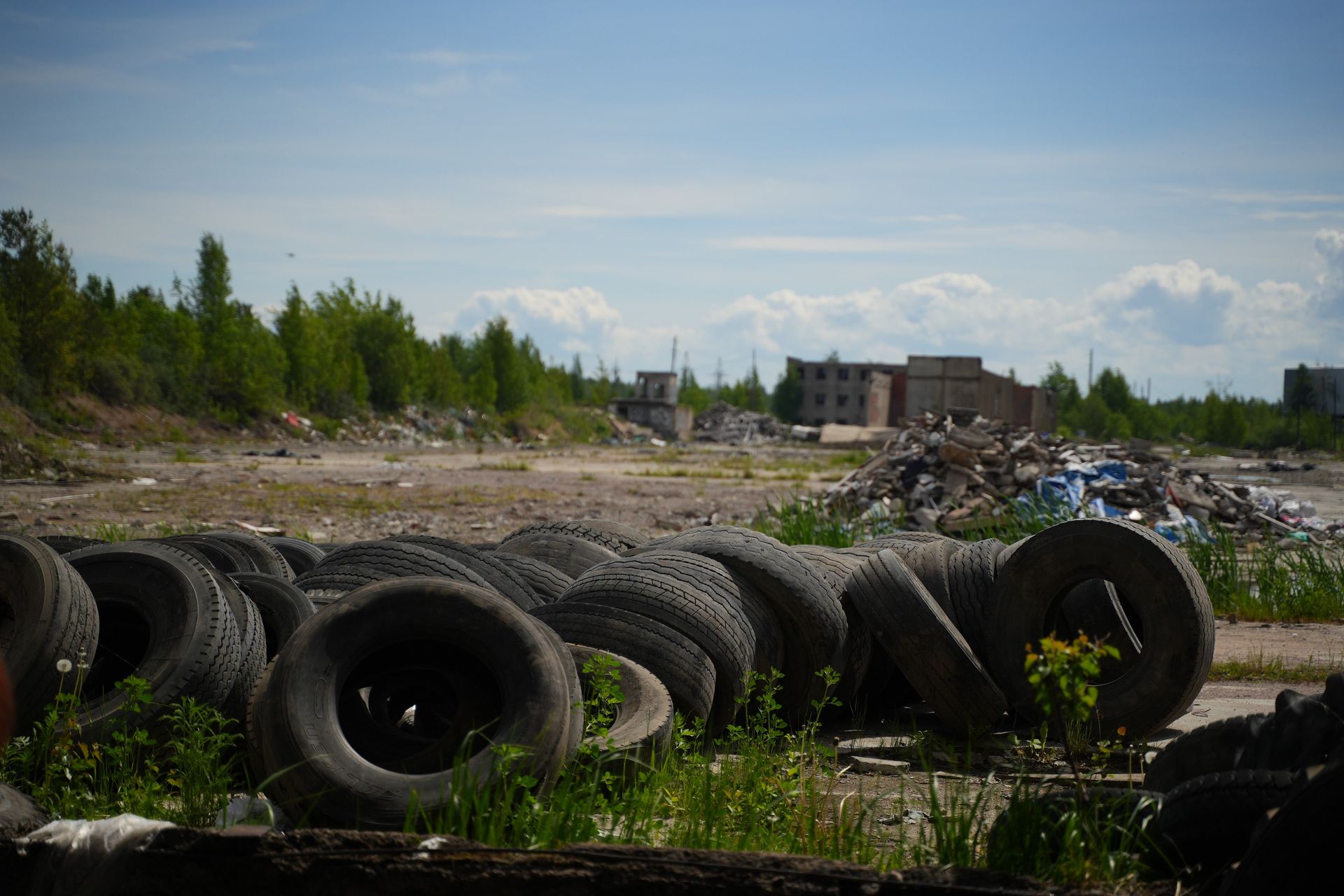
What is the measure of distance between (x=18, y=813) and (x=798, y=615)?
3.72m

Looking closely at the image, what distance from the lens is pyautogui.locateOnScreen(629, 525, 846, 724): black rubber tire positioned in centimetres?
580

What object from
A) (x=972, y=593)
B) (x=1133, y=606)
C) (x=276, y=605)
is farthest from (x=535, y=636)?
(x=1133, y=606)

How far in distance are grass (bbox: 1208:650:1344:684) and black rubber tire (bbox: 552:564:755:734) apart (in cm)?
386

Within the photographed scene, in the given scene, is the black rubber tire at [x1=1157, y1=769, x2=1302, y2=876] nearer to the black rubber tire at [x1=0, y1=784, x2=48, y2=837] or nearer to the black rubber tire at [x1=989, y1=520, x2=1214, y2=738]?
the black rubber tire at [x1=989, y1=520, x2=1214, y2=738]

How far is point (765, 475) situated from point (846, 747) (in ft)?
93.1

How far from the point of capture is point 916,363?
118ft

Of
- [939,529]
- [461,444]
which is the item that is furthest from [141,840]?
[461,444]

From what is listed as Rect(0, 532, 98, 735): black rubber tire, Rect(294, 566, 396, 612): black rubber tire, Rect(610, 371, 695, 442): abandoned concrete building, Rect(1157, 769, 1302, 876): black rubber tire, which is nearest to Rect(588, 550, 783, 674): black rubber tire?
Rect(294, 566, 396, 612): black rubber tire

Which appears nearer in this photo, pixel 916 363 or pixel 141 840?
pixel 141 840

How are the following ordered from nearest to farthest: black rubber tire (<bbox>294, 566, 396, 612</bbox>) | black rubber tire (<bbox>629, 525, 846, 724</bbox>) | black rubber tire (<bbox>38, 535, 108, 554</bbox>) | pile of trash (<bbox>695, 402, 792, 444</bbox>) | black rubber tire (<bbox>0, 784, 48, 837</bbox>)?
black rubber tire (<bbox>0, 784, 48, 837</bbox>)
black rubber tire (<bbox>629, 525, 846, 724</bbox>)
black rubber tire (<bbox>294, 566, 396, 612</bbox>)
black rubber tire (<bbox>38, 535, 108, 554</bbox>)
pile of trash (<bbox>695, 402, 792, 444</bbox>)

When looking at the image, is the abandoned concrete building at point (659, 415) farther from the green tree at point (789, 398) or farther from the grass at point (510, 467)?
the grass at point (510, 467)

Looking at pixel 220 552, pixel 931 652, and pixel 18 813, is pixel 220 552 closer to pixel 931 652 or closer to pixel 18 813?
pixel 18 813

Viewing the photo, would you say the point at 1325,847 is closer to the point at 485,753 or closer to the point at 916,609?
the point at 485,753

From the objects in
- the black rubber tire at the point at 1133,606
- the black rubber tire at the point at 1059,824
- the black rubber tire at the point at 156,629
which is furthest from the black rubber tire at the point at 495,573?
the black rubber tire at the point at 1059,824
